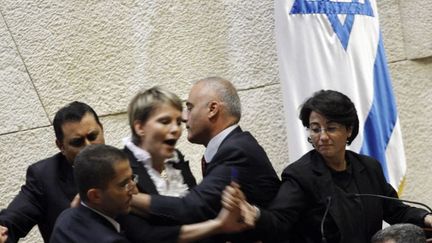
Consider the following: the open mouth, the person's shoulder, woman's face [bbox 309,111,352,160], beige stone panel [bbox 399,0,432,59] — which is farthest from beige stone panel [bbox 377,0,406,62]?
the person's shoulder

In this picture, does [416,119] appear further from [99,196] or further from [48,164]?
[99,196]

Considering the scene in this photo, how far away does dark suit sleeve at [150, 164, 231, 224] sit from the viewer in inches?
154

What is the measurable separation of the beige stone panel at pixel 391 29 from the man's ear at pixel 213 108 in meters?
2.44

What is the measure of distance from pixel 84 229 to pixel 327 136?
1.26 metres

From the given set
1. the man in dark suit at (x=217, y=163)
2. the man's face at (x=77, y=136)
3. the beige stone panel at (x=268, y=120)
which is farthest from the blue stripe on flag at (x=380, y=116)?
the man's face at (x=77, y=136)

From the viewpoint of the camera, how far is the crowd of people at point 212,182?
3.88m

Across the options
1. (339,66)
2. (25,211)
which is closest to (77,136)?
(25,211)

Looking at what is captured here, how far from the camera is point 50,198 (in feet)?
14.1

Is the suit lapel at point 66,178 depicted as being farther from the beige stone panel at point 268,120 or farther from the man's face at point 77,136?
the beige stone panel at point 268,120

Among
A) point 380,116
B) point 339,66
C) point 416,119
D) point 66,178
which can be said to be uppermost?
point 66,178

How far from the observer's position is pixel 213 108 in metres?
4.36

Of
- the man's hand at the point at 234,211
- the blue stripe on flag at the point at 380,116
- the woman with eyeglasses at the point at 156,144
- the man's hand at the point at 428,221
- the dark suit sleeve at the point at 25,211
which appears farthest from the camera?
the blue stripe on flag at the point at 380,116

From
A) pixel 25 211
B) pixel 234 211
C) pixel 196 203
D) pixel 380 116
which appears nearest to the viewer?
pixel 234 211

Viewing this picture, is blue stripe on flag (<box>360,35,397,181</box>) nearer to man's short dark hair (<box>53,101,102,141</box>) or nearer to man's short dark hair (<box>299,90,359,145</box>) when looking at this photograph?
man's short dark hair (<box>299,90,359,145</box>)
